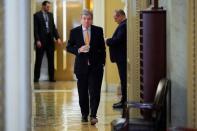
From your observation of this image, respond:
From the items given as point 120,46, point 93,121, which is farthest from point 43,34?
point 93,121

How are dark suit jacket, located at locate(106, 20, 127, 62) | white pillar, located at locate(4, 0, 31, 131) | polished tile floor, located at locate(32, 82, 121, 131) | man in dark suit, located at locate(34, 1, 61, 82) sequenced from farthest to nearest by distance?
man in dark suit, located at locate(34, 1, 61, 82) < dark suit jacket, located at locate(106, 20, 127, 62) < polished tile floor, located at locate(32, 82, 121, 131) < white pillar, located at locate(4, 0, 31, 131)

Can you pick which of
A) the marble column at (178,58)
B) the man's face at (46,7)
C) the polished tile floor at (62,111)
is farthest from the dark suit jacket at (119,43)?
the man's face at (46,7)

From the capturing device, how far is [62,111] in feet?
32.0

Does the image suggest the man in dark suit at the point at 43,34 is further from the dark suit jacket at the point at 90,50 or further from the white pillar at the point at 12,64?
the white pillar at the point at 12,64

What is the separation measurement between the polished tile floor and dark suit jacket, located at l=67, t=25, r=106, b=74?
2.73 feet

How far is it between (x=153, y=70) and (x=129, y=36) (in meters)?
1.68

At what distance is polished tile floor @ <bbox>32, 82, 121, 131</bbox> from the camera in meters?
8.19

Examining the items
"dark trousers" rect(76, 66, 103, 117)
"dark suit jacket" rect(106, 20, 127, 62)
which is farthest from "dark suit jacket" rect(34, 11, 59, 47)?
"dark trousers" rect(76, 66, 103, 117)

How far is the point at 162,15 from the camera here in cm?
642

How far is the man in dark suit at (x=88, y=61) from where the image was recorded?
8375 mm

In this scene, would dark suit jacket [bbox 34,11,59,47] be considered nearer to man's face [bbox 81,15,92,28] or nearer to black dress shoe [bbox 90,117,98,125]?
man's face [bbox 81,15,92,28]

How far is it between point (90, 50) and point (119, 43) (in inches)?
59.4

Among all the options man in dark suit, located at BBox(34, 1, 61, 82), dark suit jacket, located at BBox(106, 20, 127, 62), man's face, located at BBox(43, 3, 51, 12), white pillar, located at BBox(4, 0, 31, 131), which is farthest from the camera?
man's face, located at BBox(43, 3, 51, 12)

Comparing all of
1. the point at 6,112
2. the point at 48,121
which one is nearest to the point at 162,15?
the point at 6,112
